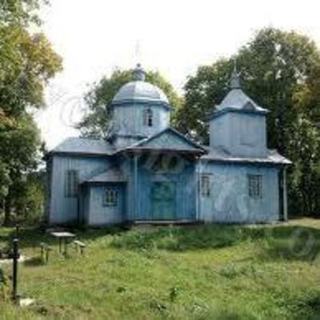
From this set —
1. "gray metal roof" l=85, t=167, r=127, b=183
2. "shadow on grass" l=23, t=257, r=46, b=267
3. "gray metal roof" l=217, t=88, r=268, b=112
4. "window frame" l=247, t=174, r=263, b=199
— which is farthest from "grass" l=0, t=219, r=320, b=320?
"gray metal roof" l=217, t=88, r=268, b=112

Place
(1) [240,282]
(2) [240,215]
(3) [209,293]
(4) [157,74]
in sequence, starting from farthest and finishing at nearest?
(4) [157,74] < (2) [240,215] < (1) [240,282] < (3) [209,293]

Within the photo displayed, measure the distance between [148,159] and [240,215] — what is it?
590 cm

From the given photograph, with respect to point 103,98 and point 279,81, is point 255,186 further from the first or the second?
point 103,98

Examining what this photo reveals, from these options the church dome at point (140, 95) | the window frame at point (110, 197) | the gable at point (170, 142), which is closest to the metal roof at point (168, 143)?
the gable at point (170, 142)

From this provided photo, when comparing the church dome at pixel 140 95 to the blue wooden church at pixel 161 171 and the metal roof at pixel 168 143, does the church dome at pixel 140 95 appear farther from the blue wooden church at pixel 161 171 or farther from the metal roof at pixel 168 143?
the metal roof at pixel 168 143

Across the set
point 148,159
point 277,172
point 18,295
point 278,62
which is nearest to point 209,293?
point 18,295

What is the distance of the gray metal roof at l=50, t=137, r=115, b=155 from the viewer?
3359cm

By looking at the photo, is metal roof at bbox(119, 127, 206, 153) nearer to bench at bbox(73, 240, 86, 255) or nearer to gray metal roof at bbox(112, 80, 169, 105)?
gray metal roof at bbox(112, 80, 169, 105)

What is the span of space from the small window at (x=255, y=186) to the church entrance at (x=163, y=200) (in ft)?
15.4

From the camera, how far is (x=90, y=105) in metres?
57.3

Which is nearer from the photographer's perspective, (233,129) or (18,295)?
(18,295)

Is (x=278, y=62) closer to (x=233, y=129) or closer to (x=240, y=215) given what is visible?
(x=233, y=129)

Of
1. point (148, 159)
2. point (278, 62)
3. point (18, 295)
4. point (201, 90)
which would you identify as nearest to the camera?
point (18, 295)

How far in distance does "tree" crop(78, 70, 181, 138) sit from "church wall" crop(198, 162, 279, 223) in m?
19.9
